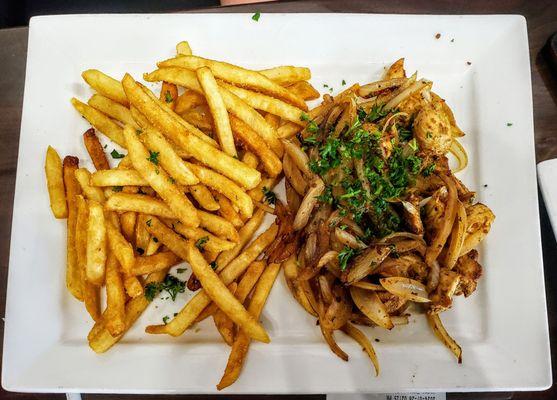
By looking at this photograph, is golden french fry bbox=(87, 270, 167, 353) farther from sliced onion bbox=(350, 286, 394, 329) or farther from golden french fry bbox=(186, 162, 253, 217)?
sliced onion bbox=(350, 286, 394, 329)

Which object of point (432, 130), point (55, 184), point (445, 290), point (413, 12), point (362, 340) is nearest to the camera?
point (445, 290)

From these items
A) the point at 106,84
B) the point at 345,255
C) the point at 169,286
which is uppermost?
the point at 106,84

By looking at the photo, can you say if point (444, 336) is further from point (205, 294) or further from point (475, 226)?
point (205, 294)

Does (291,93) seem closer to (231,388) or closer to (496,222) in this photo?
(496,222)

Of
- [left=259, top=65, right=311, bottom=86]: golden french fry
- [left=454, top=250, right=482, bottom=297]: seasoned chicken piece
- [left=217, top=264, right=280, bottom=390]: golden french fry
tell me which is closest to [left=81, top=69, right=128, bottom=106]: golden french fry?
[left=259, top=65, right=311, bottom=86]: golden french fry

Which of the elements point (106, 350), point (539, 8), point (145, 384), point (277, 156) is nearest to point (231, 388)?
point (145, 384)

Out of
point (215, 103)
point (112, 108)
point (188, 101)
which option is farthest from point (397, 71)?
point (112, 108)
